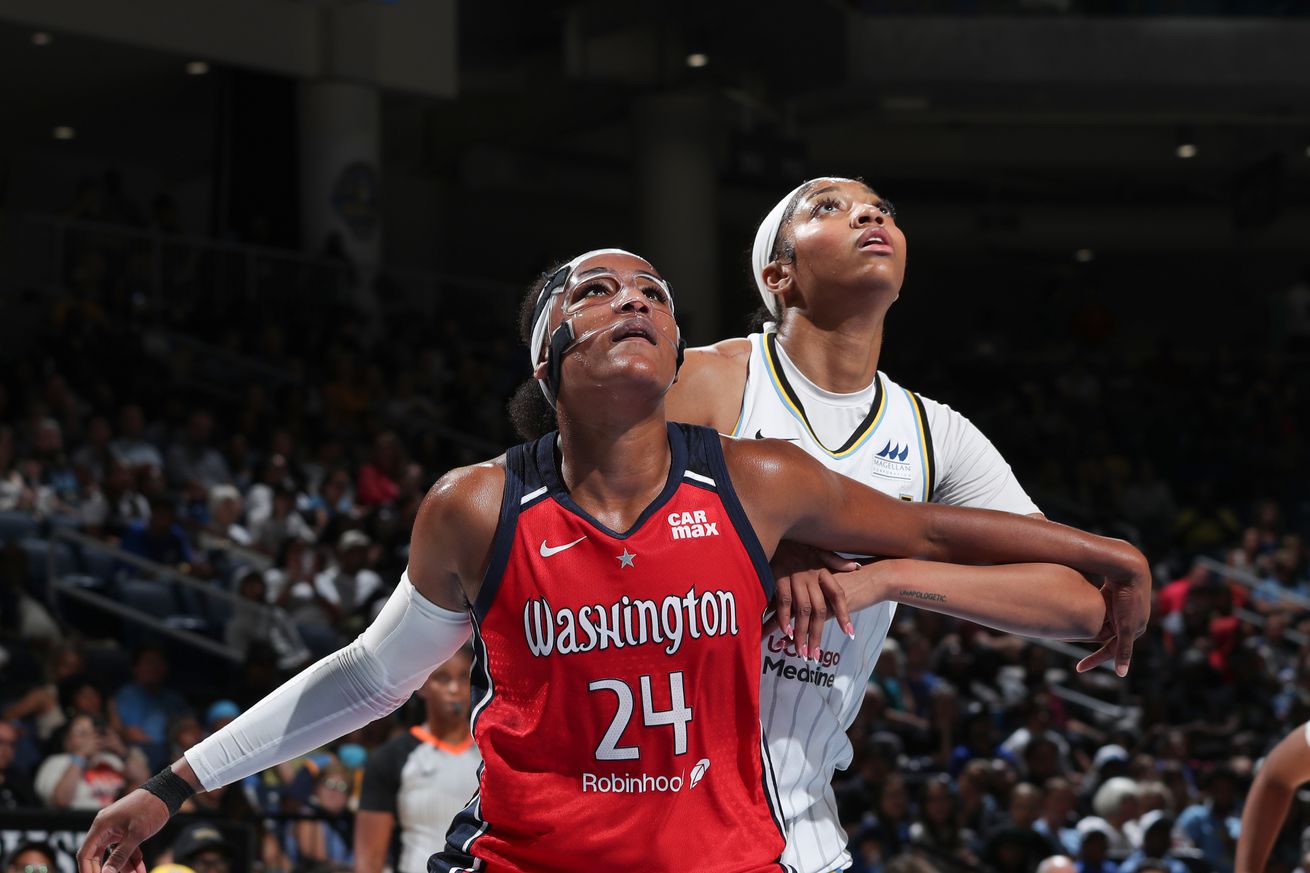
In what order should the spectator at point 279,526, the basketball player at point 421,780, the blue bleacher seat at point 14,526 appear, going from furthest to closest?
the spectator at point 279,526
the blue bleacher seat at point 14,526
the basketball player at point 421,780

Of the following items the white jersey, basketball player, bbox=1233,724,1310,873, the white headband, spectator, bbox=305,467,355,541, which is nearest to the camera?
the white jersey

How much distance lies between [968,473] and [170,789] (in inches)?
67.7

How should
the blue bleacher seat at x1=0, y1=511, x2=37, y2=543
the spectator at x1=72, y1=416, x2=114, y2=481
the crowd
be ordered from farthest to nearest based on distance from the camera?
the spectator at x1=72, y1=416, x2=114, y2=481, the blue bleacher seat at x1=0, y1=511, x2=37, y2=543, the crowd

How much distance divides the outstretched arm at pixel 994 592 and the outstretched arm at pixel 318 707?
0.72 m

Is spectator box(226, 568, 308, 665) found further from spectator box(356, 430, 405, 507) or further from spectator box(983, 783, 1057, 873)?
spectator box(983, 783, 1057, 873)

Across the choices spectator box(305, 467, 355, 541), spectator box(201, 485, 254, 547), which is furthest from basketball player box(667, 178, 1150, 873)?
spectator box(305, 467, 355, 541)

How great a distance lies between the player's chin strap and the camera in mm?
2941

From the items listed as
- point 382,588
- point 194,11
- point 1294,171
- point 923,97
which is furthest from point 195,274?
point 1294,171

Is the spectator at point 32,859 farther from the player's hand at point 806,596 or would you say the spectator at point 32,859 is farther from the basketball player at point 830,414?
the player's hand at point 806,596

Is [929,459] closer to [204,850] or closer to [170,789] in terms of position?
[170,789]

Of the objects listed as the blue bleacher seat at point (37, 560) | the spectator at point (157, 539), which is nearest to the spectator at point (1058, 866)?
the spectator at point (157, 539)

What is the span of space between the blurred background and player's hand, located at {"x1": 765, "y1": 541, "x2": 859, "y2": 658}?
4.20m

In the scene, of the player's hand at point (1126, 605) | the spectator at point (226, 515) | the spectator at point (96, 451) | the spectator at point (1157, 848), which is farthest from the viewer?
the spectator at point (96, 451)

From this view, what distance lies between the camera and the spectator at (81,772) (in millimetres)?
7723
